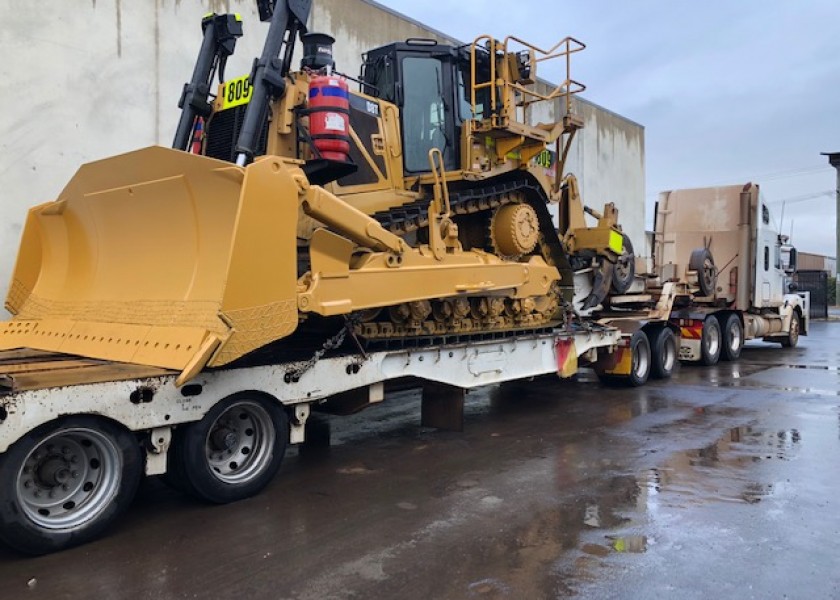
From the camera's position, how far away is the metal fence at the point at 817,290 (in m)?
28.7

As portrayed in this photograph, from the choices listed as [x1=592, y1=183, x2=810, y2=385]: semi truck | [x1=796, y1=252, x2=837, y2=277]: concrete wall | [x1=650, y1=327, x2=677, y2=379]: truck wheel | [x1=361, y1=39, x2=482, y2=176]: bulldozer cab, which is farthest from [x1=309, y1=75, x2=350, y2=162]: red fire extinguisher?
[x1=796, y1=252, x2=837, y2=277]: concrete wall

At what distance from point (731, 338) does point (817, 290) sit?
1825 cm

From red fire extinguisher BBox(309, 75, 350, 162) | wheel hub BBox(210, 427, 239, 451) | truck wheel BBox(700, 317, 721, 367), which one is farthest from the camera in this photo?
truck wheel BBox(700, 317, 721, 367)

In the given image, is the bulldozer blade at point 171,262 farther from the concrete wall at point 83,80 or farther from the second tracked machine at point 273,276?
the concrete wall at point 83,80

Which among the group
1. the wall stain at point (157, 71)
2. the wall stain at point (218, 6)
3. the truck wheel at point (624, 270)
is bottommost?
the truck wheel at point (624, 270)

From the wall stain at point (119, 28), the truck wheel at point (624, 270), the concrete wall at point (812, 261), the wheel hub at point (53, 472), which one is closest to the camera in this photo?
the wheel hub at point (53, 472)

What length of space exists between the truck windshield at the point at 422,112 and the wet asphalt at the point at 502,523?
9.72 ft

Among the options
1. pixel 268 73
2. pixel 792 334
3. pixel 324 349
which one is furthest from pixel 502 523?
pixel 792 334

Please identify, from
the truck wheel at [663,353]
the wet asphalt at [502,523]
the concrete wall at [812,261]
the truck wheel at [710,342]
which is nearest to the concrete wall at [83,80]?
the wet asphalt at [502,523]

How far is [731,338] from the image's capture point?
45.6 feet

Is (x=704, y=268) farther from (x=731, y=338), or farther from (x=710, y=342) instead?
(x=731, y=338)

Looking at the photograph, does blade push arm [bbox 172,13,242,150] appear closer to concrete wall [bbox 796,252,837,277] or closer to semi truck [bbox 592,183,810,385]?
semi truck [bbox 592,183,810,385]

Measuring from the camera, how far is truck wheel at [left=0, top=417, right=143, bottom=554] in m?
3.68

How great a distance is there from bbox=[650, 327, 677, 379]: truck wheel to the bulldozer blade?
25.3ft
